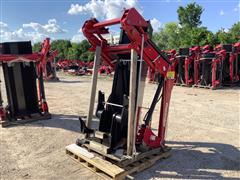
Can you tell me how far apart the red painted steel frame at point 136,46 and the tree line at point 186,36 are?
66.4ft

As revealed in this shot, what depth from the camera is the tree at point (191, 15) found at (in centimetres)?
5022

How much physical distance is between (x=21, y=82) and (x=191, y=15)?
4766 cm

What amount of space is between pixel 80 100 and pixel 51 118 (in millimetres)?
3228

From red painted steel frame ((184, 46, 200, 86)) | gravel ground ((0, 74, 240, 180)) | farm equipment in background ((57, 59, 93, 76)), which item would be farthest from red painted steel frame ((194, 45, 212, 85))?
farm equipment in background ((57, 59, 93, 76))

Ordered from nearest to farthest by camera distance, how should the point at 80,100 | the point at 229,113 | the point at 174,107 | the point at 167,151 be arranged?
the point at 167,151 → the point at 229,113 → the point at 174,107 → the point at 80,100

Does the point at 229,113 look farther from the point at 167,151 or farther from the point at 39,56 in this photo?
the point at 39,56

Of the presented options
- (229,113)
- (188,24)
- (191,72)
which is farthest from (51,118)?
(188,24)

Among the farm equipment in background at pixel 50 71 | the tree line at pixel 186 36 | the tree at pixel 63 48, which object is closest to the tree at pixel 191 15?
the tree line at pixel 186 36

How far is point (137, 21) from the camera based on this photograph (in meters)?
4.03

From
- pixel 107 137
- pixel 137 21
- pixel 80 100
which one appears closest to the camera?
pixel 137 21

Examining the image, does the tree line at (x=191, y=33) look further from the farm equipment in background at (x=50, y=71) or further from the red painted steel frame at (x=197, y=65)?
the farm equipment in background at (x=50, y=71)

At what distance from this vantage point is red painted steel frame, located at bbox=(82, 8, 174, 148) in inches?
157

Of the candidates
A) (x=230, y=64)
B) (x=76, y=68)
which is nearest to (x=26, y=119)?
(x=230, y=64)

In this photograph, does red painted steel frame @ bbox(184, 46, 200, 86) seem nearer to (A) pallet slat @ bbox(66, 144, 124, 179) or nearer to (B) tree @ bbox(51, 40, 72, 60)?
(A) pallet slat @ bbox(66, 144, 124, 179)
